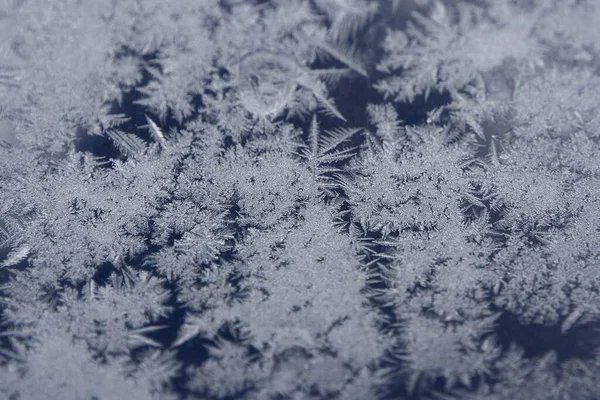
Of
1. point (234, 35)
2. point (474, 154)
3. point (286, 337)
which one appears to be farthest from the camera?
point (234, 35)

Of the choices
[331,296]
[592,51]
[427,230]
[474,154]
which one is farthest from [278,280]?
[592,51]

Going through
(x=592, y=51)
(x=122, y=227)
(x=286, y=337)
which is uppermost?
(x=592, y=51)

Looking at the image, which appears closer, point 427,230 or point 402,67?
point 427,230

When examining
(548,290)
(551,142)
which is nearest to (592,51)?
(551,142)

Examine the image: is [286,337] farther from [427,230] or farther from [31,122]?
[31,122]

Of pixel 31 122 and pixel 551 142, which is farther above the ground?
pixel 31 122

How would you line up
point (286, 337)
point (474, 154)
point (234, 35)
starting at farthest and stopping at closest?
point (234, 35) < point (474, 154) < point (286, 337)
